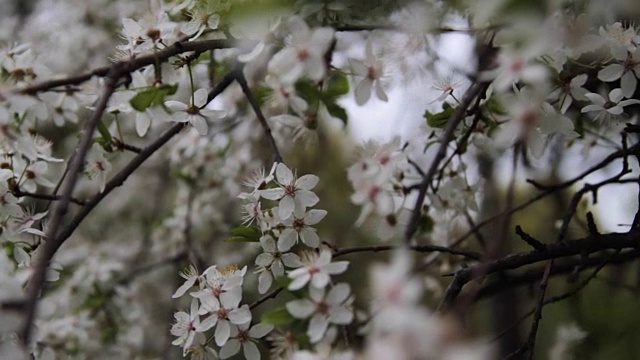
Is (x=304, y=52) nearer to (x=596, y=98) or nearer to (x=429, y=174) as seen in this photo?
(x=429, y=174)

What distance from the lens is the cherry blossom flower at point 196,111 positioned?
1018 millimetres

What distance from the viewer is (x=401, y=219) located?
120cm

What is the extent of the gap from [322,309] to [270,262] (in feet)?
0.75

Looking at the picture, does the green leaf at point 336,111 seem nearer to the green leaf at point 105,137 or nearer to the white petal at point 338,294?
the green leaf at point 105,137

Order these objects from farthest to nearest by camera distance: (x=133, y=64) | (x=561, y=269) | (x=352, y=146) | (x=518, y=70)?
1. (x=561, y=269)
2. (x=352, y=146)
3. (x=133, y=64)
4. (x=518, y=70)

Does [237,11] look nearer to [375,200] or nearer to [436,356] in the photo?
[375,200]

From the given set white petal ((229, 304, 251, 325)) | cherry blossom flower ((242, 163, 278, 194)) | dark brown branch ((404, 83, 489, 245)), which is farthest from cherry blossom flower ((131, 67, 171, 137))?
dark brown branch ((404, 83, 489, 245))

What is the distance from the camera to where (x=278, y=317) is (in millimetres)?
823

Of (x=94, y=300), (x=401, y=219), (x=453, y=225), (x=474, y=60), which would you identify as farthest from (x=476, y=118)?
(x=94, y=300)

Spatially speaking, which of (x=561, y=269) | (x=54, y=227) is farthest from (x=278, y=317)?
(x=561, y=269)

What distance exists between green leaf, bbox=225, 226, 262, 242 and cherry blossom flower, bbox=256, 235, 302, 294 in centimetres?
3

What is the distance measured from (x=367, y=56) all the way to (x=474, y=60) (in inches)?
19.3

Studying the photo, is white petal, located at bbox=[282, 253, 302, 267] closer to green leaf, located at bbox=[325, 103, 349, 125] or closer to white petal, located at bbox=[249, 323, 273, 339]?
white petal, located at bbox=[249, 323, 273, 339]

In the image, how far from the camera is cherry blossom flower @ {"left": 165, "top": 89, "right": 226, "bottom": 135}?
40.1 inches
